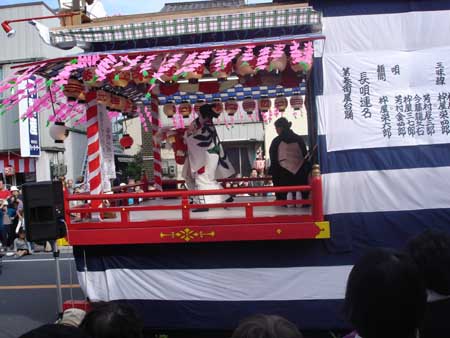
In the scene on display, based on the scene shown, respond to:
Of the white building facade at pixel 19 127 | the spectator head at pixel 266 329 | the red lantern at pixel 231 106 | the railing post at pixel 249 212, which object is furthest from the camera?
the white building facade at pixel 19 127

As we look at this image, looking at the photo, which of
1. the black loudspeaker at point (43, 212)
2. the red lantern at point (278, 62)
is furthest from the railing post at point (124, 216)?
the red lantern at point (278, 62)

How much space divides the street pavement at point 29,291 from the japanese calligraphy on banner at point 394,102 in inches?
154

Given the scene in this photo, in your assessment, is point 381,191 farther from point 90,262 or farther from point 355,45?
point 90,262

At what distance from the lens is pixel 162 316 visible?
5.50 meters

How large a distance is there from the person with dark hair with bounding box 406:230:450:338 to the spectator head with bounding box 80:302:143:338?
1.28 metres

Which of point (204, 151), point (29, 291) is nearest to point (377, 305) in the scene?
point (204, 151)

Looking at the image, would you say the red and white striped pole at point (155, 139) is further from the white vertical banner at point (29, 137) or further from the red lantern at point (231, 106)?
the white vertical banner at point (29, 137)

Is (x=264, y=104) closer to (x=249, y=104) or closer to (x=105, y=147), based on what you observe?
(x=249, y=104)

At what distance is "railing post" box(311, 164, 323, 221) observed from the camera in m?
5.02

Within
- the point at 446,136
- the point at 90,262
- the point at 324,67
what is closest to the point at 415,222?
the point at 446,136

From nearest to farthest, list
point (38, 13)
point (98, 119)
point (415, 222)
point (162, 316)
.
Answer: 1. point (415, 222)
2. point (162, 316)
3. point (98, 119)
4. point (38, 13)

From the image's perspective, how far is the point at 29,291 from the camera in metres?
8.13

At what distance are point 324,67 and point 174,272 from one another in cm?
286

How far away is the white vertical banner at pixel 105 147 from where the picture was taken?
20.4 feet
